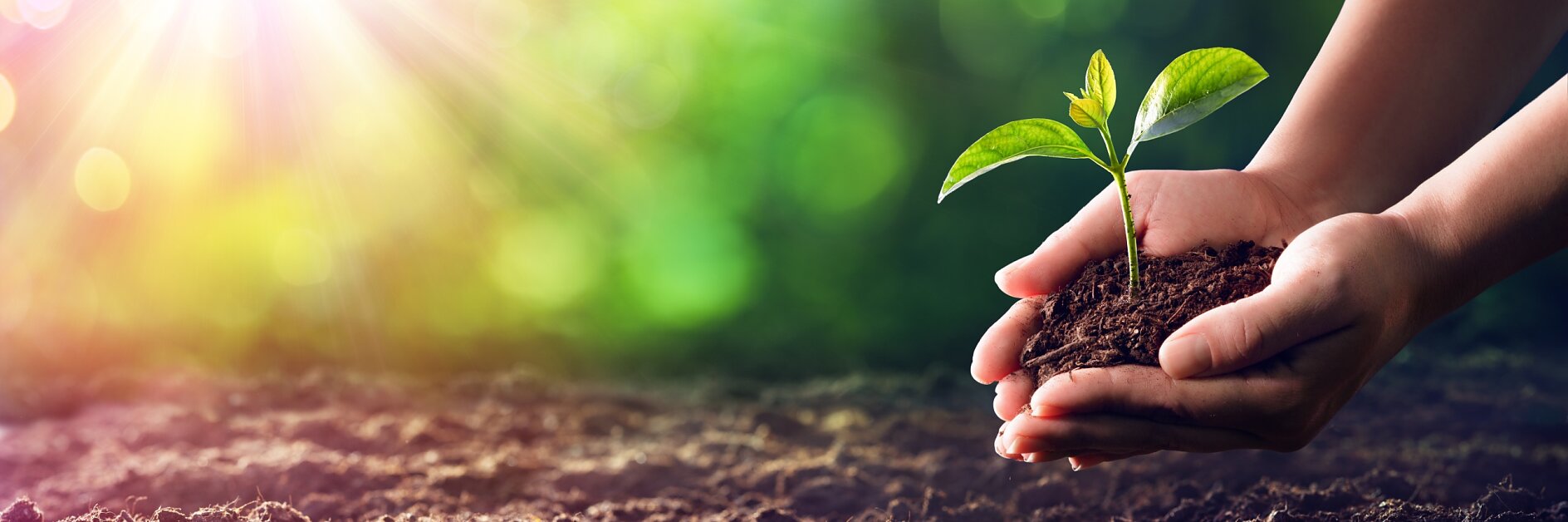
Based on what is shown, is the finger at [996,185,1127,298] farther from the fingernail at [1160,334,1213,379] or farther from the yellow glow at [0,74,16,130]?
the yellow glow at [0,74,16,130]

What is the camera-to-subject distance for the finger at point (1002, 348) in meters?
1.14

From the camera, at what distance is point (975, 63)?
7.64 ft

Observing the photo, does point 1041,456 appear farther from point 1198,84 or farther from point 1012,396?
point 1198,84

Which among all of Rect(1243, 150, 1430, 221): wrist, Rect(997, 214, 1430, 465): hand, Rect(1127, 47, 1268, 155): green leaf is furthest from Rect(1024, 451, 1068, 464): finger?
Rect(1243, 150, 1430, 221): wrist

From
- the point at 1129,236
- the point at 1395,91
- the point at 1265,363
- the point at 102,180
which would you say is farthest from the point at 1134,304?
the point at 102,180

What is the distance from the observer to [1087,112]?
1.09 meters

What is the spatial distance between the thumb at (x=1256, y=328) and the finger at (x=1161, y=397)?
25 millimetres

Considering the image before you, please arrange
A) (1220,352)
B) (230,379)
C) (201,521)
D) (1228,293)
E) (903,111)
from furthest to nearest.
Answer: (230,379) → (903,111) → (201,521) → (1228,293) → (1220,352)

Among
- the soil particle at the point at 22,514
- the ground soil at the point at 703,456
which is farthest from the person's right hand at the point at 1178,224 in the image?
the soil particle at the point at 22,514

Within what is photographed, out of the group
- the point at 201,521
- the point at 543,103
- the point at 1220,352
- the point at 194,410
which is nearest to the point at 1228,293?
the point at 1220,352

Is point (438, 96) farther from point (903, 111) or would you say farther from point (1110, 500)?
point (1110, 500)

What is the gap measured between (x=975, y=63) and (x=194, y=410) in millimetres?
2093

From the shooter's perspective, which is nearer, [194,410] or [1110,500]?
[1110,500]

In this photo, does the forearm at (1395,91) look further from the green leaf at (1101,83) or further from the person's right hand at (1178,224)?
the green leaf at (1101,83)
